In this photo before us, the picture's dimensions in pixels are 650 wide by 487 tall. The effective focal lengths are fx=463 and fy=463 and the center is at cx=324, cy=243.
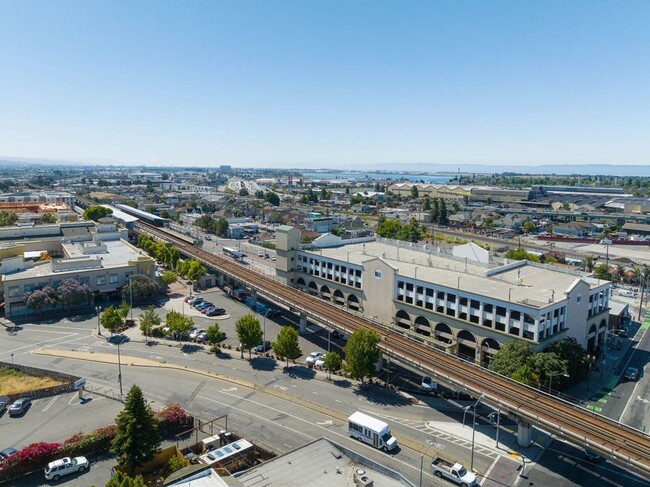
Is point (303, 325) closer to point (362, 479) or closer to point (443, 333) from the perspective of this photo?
point (443, 333)

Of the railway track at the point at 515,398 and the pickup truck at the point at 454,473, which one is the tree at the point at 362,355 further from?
the pickup truck at the point at 454,473

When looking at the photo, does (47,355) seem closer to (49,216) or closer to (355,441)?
(355,441)

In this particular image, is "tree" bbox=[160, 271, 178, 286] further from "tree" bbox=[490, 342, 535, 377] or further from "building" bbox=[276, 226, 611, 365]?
"tree" bbox=[490, 342, 535, 377]

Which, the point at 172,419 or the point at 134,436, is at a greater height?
the point at 134,436

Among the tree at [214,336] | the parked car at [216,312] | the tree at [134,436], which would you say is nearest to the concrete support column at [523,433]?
the tree at [134,436]

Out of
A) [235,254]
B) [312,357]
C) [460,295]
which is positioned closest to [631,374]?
[460,295]
